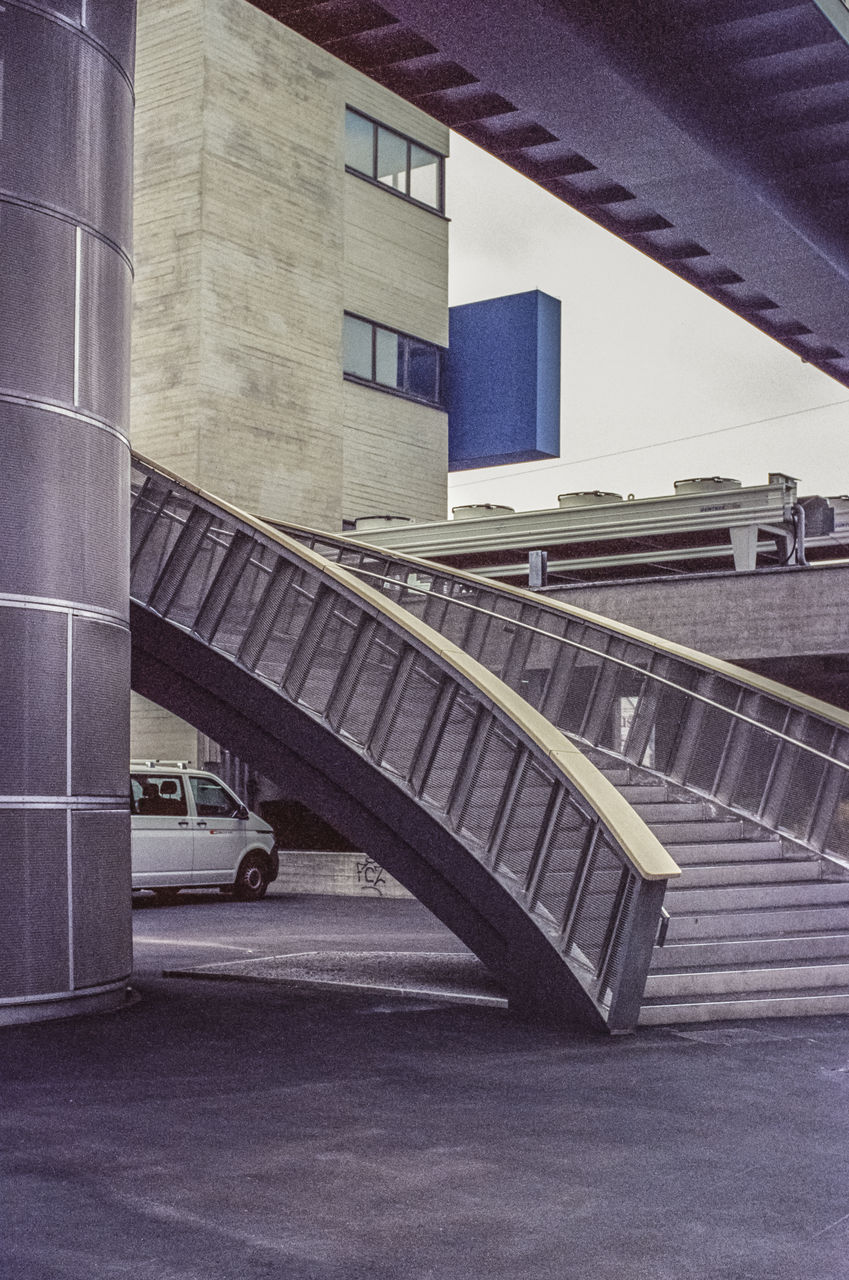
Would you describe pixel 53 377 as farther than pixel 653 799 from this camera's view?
No

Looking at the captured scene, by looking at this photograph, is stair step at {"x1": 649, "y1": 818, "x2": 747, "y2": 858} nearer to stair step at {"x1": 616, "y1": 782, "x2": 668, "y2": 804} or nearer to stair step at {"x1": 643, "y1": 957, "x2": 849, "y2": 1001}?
stair step at {"x1": 616, "y1": 782, "x2": 668, "y2": 804}

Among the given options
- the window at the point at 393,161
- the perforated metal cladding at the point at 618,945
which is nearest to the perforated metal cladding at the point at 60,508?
the perforated metal cladding at the point at 618,945

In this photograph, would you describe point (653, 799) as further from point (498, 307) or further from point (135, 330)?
point (498, 307)

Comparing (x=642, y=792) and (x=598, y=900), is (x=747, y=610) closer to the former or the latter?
(x=642, y=792)

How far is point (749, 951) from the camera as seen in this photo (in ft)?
35.1

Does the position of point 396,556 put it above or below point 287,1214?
above

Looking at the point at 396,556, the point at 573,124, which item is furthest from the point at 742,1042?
the point at 396,556

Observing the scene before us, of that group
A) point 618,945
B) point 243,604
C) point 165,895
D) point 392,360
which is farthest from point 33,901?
point 392,360

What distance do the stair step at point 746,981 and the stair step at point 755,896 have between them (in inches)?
30.2

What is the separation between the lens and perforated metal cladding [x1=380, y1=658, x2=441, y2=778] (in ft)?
37.4

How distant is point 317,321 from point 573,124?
75.2 ft

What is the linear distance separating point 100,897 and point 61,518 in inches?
97.5

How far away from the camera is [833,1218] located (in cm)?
525

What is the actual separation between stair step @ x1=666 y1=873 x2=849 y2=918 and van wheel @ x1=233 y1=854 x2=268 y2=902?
1207 centimetres
